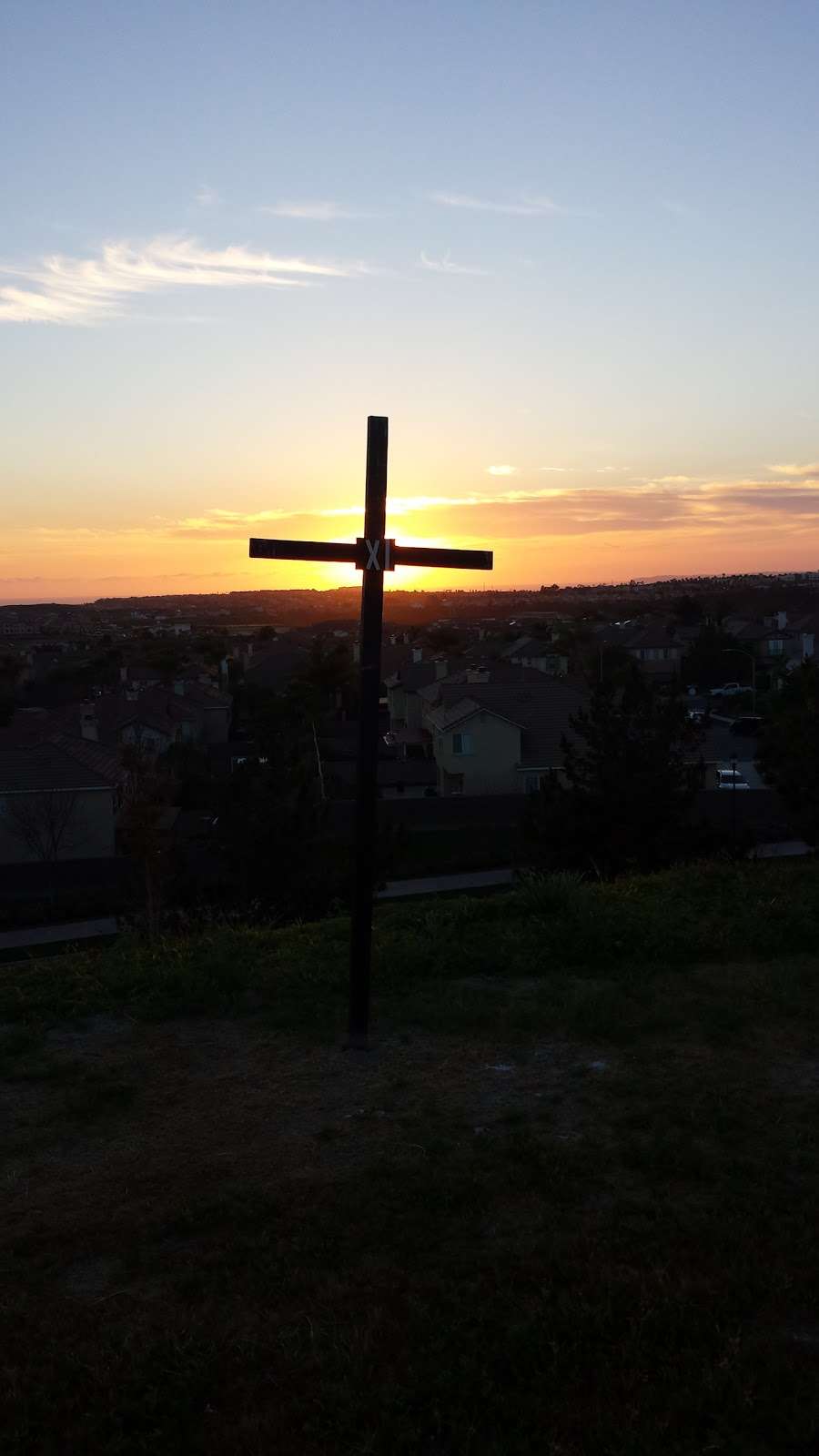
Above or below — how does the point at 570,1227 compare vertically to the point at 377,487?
below

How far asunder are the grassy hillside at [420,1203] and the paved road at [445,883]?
61.1ft

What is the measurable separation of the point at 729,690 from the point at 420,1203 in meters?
68.5

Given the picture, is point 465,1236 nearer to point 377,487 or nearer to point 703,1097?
point 703,1097

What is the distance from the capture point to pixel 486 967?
7543 mm

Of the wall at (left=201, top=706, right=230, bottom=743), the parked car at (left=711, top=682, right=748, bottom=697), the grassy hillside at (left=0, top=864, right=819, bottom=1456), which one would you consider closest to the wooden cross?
the grassy hillside at (left=0, top=864, right=819, bottom=1456)

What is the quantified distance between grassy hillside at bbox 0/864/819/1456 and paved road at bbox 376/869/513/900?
733 inches

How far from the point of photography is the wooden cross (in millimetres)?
6230

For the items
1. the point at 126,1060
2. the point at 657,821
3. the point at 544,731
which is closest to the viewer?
the point at 126,1060

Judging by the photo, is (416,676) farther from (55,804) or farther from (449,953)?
(449,953)

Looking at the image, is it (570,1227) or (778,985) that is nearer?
(570,1227)

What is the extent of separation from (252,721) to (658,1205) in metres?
48.1

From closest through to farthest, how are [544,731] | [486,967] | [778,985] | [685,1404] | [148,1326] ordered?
[685,1404], [148,1326], [778,985], [486,967], [544,731]

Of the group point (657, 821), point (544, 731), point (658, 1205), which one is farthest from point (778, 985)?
point (544, 731)

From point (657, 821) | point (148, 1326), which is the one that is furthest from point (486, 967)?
point (657, 821)
